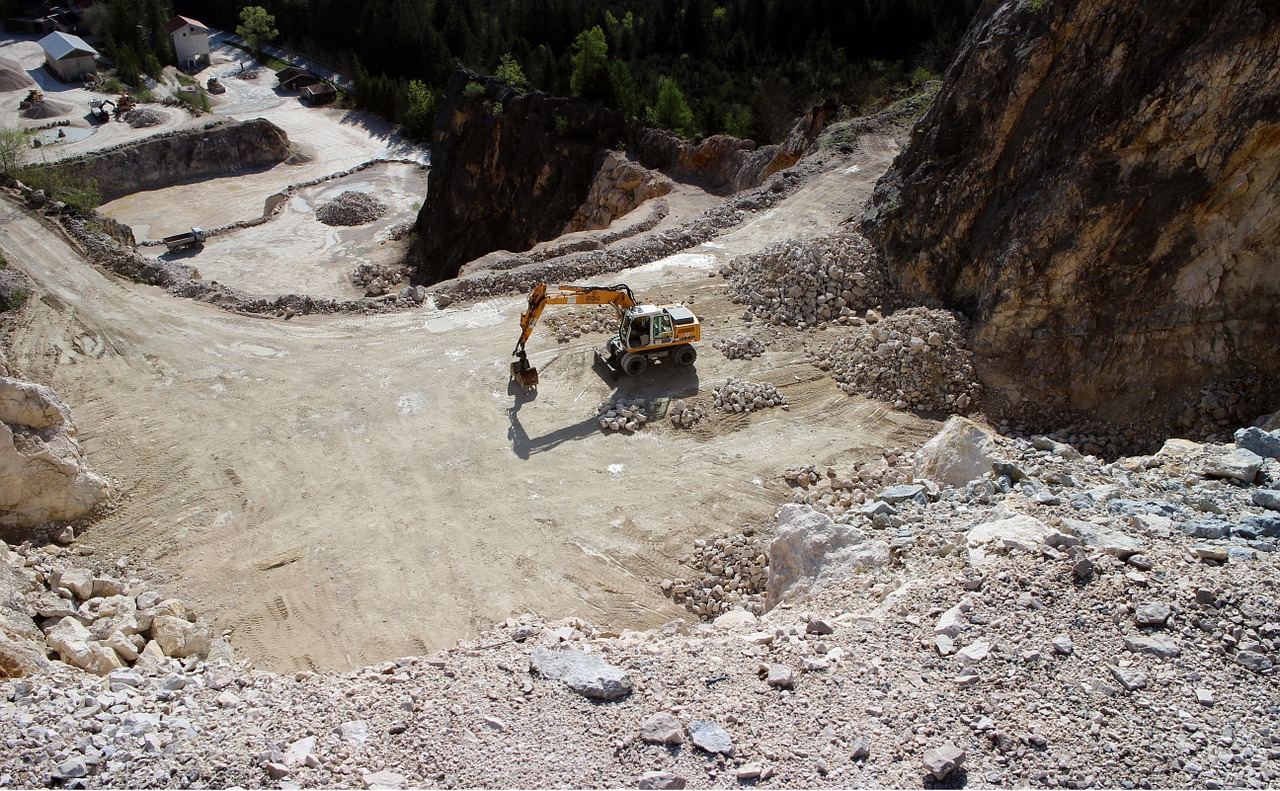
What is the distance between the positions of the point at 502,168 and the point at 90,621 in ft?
97.5

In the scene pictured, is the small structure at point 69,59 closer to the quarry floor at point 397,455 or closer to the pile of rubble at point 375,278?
the pile of rubble at point 375,278

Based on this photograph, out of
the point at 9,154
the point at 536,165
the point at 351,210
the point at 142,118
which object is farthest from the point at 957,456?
the point at 142,118

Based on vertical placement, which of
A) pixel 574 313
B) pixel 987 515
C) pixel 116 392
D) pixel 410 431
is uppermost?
pixel 987 515

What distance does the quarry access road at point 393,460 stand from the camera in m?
13.7

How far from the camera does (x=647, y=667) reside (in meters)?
9.59

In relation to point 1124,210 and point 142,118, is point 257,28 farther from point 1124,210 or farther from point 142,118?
point 1124,210

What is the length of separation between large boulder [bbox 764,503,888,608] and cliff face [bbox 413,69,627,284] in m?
26.2

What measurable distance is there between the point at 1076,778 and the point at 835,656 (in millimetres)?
2611

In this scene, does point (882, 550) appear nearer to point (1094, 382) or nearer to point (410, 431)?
point (1094, 382)

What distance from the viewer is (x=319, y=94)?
2418 inches

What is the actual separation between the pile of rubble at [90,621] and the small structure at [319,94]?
179 ft

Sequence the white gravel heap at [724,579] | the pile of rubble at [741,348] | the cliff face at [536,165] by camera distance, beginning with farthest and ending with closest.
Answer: the cliff face at [536,165], the pile of rubble at [741,348], the white gravel heap at [724,579]

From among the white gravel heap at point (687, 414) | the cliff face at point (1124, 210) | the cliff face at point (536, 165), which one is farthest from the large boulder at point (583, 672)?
the cliff face at point (536, 165)

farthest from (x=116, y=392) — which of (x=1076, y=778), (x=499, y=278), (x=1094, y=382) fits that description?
(x=1094, y=382)
